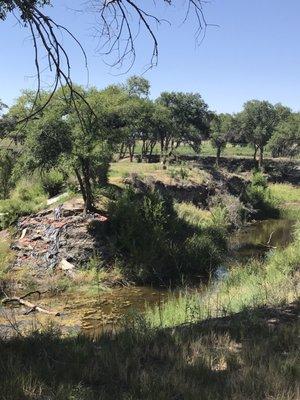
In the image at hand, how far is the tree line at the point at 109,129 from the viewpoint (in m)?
21.8

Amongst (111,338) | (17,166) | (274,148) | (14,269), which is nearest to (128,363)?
(111,338)

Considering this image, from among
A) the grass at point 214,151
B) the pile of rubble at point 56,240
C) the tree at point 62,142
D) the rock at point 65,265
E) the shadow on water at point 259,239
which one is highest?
the tree at point 62,142

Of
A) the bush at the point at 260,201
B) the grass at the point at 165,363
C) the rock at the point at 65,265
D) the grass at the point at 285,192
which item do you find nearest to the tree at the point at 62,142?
the rock at the point at 65,265

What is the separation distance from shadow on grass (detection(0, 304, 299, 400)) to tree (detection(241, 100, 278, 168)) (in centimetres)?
6674

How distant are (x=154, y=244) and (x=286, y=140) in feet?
178

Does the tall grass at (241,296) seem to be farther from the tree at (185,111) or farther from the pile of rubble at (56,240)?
the tree at (185,111)

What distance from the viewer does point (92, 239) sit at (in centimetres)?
2234

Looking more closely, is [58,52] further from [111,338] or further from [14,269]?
[14,269]

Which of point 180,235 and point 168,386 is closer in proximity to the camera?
point 168,386

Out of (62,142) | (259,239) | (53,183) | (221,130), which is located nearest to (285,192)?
(221,130)

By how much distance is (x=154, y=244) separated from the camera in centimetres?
2258

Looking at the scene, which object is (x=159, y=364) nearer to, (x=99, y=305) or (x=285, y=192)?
(x=99, y=305)

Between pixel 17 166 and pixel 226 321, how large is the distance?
1687 cm

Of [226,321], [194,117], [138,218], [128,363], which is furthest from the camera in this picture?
[194,117]
